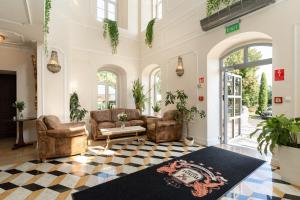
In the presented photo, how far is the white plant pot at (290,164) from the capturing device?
112 inches

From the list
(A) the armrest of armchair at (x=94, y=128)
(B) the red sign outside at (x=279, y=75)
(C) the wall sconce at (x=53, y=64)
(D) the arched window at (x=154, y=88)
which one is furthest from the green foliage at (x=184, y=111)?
(C) the wall sconce at (x=53, y=64)

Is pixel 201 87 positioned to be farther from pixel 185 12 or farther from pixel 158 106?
pixel 158 106

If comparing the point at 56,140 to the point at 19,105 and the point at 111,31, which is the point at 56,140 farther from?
the point at 111,31

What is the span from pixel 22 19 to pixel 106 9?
203 inches

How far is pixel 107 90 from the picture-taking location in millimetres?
8219

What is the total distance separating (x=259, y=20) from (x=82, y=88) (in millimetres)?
5781

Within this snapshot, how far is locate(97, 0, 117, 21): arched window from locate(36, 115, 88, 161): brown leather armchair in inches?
213

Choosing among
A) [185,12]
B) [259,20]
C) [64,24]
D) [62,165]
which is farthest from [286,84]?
[64,24]

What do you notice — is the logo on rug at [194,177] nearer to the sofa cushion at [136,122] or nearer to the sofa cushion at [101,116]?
the sofa cushion at [136,122]

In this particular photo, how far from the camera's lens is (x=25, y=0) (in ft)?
9.26

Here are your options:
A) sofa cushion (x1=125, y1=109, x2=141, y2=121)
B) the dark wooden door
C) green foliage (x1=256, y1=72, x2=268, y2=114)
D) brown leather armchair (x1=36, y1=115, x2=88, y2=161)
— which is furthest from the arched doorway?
green foliage (x1=256, y1=72, x2=268, y2=114)

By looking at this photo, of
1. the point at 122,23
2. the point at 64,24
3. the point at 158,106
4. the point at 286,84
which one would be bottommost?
the point at 158,106

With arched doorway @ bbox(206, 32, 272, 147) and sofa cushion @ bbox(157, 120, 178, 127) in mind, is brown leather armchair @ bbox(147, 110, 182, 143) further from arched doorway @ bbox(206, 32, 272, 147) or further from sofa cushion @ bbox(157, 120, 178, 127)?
arched doorway @ bbox(206, 32, 272, 147)

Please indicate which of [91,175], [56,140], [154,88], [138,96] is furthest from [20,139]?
[154,88]
